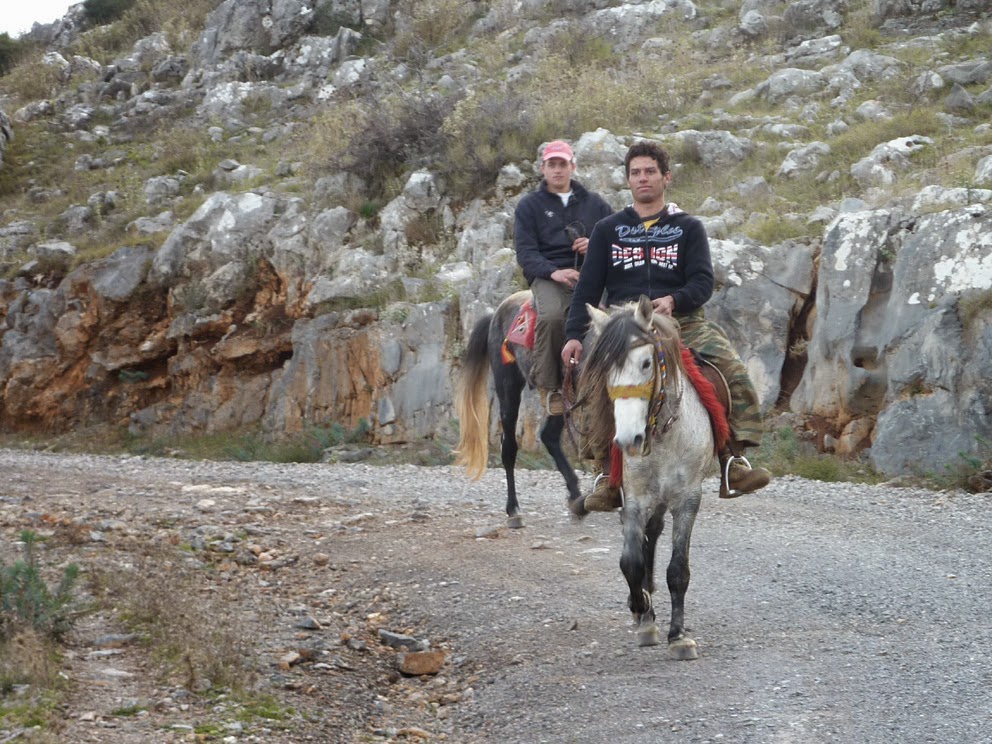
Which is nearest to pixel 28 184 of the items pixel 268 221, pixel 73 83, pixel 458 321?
pixel 73 83

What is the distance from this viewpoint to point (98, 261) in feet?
68.9

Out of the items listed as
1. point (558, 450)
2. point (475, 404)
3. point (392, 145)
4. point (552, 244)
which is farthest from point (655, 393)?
point (392, 145)

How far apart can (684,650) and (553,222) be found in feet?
13.6

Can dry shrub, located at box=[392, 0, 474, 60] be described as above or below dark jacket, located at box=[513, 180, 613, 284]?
above

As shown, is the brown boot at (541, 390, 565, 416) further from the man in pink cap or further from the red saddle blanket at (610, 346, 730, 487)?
the red saddle blanket at (610, 346, 730, 487)

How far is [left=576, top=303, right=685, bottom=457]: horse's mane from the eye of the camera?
5.20 m

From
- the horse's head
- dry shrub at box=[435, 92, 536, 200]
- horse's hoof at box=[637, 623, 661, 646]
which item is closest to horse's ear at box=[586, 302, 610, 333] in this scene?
the horse's head

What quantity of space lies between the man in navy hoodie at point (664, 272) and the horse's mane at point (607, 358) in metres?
0.37

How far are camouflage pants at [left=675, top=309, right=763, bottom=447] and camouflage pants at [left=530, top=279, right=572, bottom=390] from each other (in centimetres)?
219

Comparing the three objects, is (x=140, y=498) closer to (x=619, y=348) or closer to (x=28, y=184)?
(x=619, y=348)

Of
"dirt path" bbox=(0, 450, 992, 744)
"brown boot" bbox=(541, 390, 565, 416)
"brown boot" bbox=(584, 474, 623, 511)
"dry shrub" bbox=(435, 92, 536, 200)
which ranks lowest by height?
"dirt path" bbox=(0, 450, 992, 744)

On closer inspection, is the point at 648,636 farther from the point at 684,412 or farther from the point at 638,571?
the point at 684,412

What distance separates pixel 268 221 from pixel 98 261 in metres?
3.82

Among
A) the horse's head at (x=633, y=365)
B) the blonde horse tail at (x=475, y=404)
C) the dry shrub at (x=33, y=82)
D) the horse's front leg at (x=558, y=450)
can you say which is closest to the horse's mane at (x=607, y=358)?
the horse's head at (x=633, y=365)
